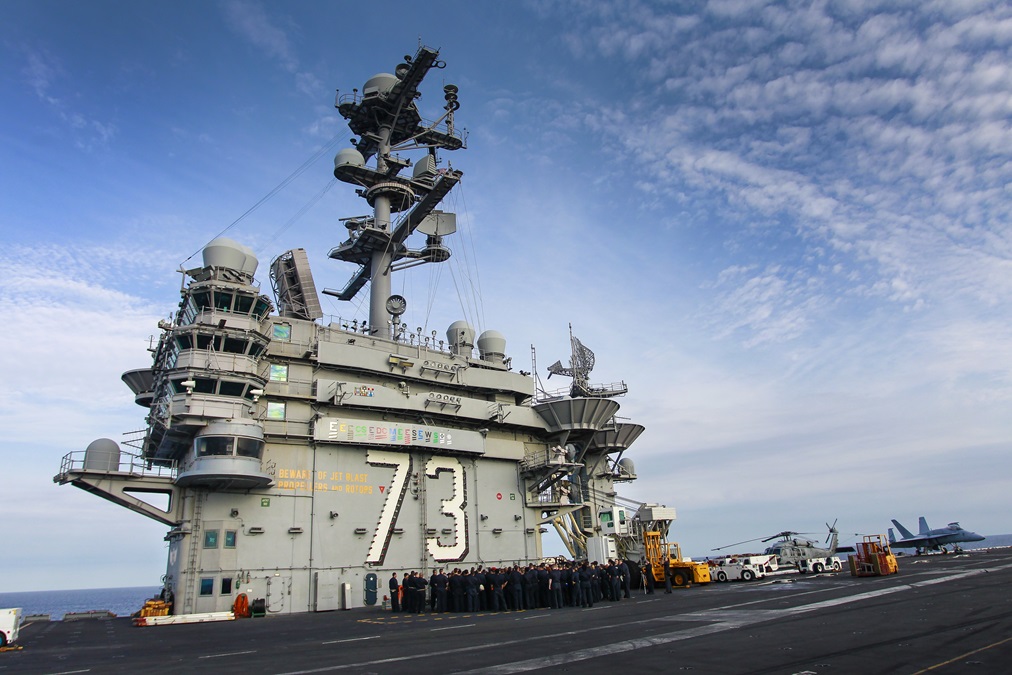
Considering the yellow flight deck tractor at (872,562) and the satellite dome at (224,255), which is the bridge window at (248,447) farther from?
the yellow flight deck tractor at (872,562)

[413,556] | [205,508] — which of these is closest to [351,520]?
[413,556]

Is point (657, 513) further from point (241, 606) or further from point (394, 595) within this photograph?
point (241, 606)

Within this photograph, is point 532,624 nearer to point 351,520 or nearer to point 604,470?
point 351,520

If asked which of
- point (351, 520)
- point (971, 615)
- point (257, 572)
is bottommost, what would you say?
point (971, 615)

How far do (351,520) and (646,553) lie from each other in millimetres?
16060

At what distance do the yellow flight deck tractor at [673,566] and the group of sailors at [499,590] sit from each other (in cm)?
954

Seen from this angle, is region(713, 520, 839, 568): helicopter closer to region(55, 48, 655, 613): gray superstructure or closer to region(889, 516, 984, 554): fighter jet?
region(55, 48, 655, 613): gray superstructure

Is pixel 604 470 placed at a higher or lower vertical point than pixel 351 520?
higher

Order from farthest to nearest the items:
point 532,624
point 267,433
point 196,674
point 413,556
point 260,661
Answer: point 413,556, point 267,433, point 532,624, point 260,661, point 196,674

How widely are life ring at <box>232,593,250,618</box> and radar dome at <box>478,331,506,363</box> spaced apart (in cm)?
1807

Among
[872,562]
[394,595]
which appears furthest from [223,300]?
[872,562]

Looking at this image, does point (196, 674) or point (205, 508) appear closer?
point (196, 674)

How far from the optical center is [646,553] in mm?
34938

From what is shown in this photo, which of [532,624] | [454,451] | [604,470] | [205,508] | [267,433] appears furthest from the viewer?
[604,470]
